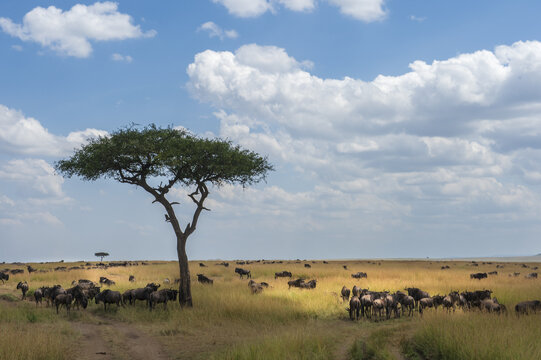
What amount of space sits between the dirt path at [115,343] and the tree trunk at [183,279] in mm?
5151

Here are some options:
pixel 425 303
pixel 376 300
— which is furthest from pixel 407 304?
pixel 376 300

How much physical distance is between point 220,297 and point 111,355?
11557 millimetres

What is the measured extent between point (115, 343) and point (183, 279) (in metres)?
8.98

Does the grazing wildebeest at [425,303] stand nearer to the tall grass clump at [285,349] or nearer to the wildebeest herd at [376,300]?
the wildebeest herd at [376,300]

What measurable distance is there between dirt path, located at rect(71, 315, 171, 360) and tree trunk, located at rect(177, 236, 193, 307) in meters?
5.15

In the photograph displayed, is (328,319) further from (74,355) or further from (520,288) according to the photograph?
(520,288)

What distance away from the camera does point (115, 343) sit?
56.9 feet

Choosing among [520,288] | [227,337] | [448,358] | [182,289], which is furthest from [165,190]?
[520,288]

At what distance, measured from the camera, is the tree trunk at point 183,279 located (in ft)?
85.3

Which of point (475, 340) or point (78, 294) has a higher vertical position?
point (475, 340)

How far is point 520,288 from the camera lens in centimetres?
3064

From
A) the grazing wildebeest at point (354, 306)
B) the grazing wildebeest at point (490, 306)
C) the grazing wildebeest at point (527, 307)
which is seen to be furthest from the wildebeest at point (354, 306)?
the grazing wildebeest at point (527, 307)

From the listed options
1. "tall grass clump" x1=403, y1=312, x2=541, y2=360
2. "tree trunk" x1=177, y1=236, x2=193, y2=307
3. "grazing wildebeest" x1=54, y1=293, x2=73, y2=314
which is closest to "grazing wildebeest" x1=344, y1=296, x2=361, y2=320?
"tall grass clump" x1=403, y1=312, x2=541, y2=360

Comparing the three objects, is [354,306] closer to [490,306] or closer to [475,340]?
[490,306]
